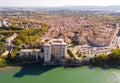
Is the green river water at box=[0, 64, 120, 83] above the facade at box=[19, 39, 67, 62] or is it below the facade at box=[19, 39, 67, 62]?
below

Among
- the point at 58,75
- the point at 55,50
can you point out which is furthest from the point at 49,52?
the point at 58,75

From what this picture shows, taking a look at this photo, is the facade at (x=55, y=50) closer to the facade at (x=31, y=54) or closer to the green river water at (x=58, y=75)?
the facade at (x=31, y=54)

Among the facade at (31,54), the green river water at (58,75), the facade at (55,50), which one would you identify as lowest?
the green river water at (58,75)

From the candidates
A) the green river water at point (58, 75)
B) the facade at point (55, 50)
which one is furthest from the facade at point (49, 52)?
the green river water at point (58, 75)

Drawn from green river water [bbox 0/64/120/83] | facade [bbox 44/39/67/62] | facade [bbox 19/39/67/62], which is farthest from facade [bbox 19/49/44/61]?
green river water [bbox 0/64/120/83]

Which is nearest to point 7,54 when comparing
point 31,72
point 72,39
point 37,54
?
point 37,54

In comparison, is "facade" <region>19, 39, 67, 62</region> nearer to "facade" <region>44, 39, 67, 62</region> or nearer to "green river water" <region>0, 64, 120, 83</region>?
"facade" <region>44, 39, 67, 62</region>

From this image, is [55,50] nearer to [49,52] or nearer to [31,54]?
[49,52]

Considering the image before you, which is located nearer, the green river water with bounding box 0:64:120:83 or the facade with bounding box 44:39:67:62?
the green river water with bounding box 0:64:120:83

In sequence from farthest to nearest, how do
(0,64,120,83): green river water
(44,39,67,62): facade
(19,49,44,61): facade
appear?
(19,49,44,61): facade → (44,39,67,62): facade → (0,64,120,83): green river water

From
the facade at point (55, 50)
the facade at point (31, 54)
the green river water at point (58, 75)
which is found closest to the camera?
the green river water at point (58, 75)
